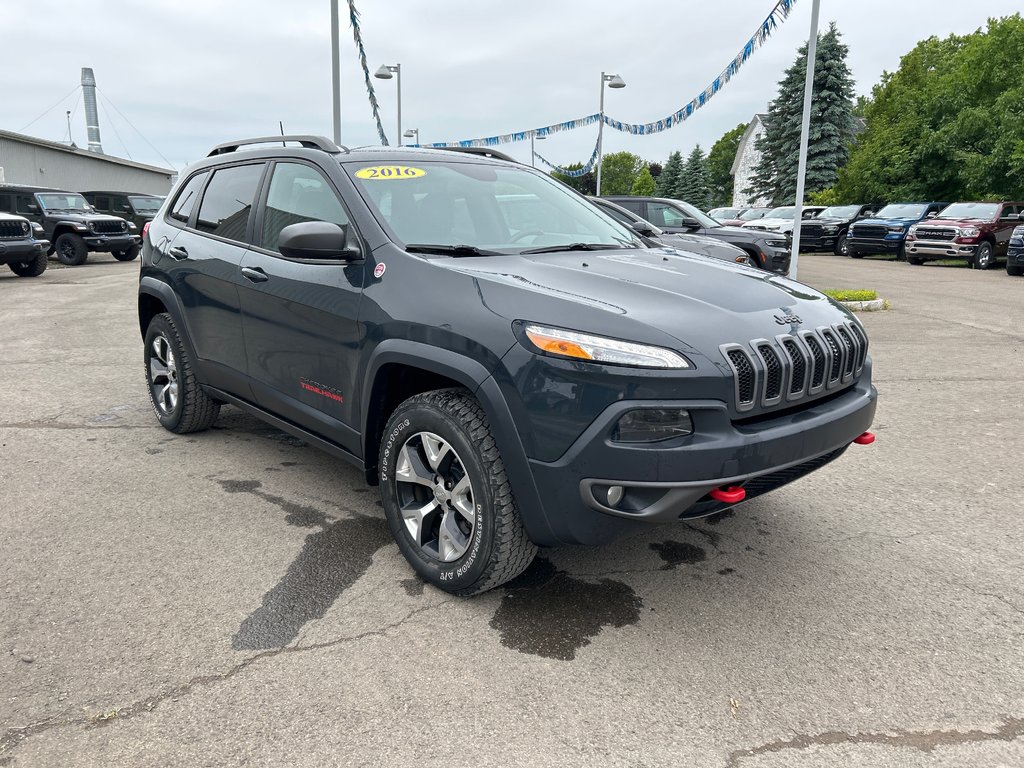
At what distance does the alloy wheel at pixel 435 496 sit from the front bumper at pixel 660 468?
1.41ft

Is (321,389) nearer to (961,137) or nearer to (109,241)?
(109,241)

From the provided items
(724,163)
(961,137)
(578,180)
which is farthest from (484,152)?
(724,163)

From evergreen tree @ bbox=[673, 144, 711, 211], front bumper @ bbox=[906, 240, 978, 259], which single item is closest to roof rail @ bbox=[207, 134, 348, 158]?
front bumper @ bbox=[906, 240, 978, 259]

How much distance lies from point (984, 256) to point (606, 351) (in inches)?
847

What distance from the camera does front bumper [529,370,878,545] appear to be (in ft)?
8.20

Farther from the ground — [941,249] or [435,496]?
[941,249]

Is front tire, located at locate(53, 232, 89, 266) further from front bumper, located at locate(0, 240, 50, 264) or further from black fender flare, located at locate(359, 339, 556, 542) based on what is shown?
black fender flare, located at locate(359, 339, 556, 542)

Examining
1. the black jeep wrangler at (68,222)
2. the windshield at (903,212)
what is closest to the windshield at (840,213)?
the windshield at (903,212)

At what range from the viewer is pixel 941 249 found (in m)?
20.7

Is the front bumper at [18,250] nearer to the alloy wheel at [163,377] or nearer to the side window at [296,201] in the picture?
the alloy wheel at [163,377]

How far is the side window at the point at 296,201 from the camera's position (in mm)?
3664

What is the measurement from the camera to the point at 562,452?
2576 millimetres

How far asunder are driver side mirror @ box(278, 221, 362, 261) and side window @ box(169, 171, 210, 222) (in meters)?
1.97

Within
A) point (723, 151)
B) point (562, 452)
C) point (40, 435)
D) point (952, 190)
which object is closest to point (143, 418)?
point (40, 435)
